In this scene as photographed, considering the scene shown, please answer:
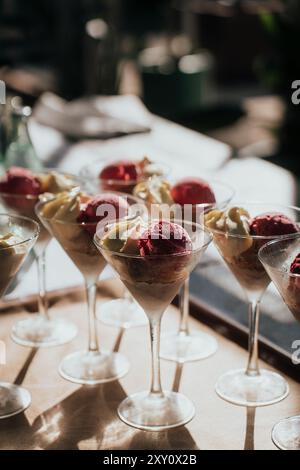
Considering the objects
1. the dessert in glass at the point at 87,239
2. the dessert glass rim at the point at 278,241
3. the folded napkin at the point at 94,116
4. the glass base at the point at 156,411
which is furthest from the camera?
the folded napkin at the point at 94,116

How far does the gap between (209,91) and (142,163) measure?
5.79 metres

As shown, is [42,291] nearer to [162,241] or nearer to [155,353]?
[155,353]

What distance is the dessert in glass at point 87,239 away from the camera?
118 centimetres

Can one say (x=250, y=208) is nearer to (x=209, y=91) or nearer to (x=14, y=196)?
(x=14, y=196)

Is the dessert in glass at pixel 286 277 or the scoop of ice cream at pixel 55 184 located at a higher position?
the scoop of ice cream at pixel 55 184

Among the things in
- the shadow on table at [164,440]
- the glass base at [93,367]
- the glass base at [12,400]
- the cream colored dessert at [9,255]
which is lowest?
the shadow on table at [164,440]

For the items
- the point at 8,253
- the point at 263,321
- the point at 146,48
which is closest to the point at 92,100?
the point at 263,321

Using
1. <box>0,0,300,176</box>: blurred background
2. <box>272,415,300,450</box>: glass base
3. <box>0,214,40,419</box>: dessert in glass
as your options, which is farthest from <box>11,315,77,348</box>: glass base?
<box>0,0,300,176</box>: blurred background

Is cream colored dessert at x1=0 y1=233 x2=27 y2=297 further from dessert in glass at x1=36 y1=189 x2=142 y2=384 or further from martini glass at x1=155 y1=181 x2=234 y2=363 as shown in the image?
martini glass at x1=155 y1=181 x2=234 y2=363

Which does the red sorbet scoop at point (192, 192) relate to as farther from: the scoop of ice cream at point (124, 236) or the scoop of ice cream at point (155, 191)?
the scoop of ice cream at point (124, 236)

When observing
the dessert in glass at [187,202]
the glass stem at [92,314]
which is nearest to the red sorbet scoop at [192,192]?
the dessert in glass at [187,202]

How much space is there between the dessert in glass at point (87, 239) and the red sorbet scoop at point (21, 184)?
0.15m

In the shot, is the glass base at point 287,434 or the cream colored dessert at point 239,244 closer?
the glass base at point 287,434

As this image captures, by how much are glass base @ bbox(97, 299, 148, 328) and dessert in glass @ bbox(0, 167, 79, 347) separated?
0.07 m
